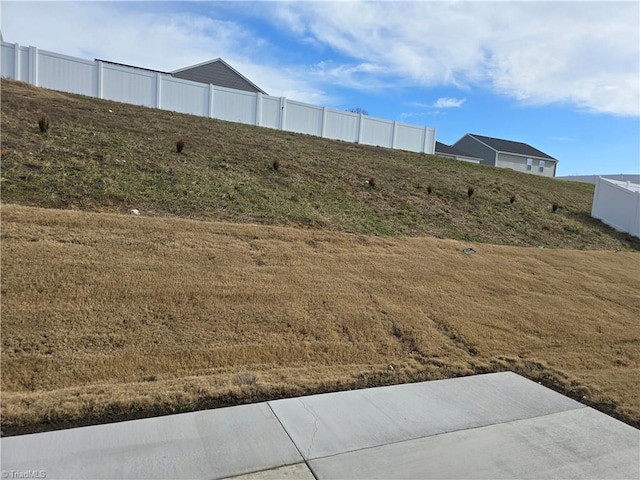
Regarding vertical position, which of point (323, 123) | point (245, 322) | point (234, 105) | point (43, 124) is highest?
A: point (234, 105)

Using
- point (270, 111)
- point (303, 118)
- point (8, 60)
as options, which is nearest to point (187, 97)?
point (270, 111)

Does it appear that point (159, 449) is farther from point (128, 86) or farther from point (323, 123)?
point (323, 123)

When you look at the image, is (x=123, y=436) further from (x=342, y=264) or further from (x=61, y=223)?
(x=342, y=264)

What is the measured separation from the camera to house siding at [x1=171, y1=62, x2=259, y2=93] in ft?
104

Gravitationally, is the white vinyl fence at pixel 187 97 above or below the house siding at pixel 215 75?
below

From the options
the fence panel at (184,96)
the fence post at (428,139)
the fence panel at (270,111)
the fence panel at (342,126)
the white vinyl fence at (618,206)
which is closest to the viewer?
the white vinyl fence at (618,206)

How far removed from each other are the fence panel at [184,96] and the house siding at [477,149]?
29.6 meters

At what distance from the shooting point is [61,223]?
6.10m

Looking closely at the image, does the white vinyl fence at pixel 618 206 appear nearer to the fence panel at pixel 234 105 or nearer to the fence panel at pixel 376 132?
the fence panel at pixel 376 132

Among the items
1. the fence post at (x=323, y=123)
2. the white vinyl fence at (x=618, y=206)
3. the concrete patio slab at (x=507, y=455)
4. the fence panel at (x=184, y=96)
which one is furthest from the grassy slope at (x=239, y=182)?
the concrete patio slab at (x=507, y=455)

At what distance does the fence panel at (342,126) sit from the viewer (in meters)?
22.7

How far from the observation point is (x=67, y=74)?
1667 cm

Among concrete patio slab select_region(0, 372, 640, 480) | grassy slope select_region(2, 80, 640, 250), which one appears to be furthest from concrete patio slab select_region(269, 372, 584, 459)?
grassy slope select_region(2, 80, 640, 250)

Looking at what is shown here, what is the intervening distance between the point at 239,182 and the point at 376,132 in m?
15.6
